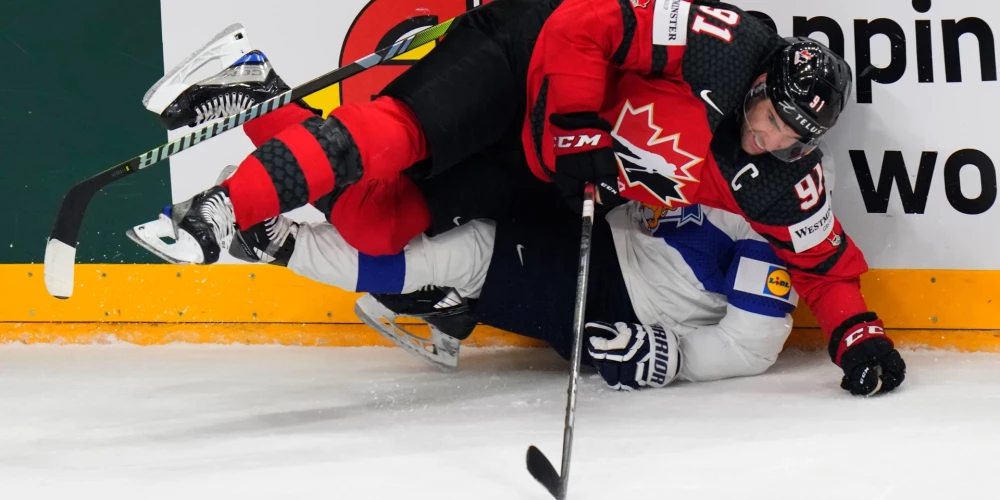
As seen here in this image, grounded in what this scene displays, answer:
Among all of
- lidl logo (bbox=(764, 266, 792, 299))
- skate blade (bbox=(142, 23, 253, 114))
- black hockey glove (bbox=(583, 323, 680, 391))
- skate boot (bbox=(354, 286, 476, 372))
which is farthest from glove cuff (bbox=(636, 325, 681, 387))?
skate blade (bbox=(142, 23, 253, 114))

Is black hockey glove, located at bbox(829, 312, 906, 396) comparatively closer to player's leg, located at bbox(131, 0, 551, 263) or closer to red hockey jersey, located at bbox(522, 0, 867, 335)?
red hockey jersey, located at bbox(522, 0, 867, 335)

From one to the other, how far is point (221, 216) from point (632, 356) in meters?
1.01

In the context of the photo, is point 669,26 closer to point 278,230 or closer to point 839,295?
point 839,295

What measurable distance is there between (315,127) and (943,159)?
1747 millimetres

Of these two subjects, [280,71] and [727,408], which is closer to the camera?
[727,408]

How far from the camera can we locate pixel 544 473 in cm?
160

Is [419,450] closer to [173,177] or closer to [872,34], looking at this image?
[173,177]

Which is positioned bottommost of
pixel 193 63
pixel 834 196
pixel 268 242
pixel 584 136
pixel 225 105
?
pixel 834 196

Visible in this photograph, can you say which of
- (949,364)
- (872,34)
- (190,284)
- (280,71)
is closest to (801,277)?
(949,364)

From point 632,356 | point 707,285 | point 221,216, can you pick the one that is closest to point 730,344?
point 707,285

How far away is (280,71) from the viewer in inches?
112

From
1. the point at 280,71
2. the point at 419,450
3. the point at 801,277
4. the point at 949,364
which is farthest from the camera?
the point at 280,71

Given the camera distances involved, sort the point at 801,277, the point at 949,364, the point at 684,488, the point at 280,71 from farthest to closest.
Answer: the point at 280,71 < the point at 949,364 < the point at 801,277 < the point at 684,488

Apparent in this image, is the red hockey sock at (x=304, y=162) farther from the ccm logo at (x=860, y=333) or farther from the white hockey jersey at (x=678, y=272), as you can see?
the ccm logo at (x=860, y=333)
